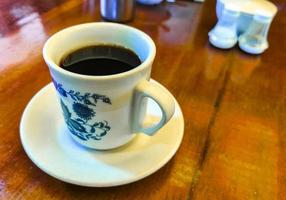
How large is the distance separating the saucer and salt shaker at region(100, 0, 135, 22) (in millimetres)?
398

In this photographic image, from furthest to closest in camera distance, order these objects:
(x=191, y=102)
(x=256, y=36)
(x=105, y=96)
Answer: (x=256, y=36) → (x=191, y=102) → (x=105, y=96)

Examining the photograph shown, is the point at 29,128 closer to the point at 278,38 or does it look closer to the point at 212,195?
the point at 212,195

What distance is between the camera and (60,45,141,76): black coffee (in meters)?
0.41

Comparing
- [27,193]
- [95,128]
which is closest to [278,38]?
[95,128]

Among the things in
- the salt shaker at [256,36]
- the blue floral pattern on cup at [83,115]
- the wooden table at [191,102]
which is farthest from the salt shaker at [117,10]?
the blue floral pattern on cup at [83,115]

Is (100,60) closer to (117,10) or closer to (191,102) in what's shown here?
(191,102)

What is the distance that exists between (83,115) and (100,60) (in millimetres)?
103

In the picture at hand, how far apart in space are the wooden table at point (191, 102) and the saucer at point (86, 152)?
26mm

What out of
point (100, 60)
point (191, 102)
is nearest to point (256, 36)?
point (191, 102)

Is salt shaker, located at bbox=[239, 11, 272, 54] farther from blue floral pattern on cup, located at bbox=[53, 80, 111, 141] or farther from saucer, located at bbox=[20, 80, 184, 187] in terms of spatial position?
blue floral pattern on cup, located at bbox=[53, 80, 111, 141]

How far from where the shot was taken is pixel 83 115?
1.23 ft

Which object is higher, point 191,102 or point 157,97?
point 157,97

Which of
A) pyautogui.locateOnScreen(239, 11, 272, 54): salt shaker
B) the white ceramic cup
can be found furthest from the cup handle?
pyautogui.locateOnScreen(239, 11, 272, 54): salt shaker

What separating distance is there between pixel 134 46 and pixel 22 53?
0.30 metres
